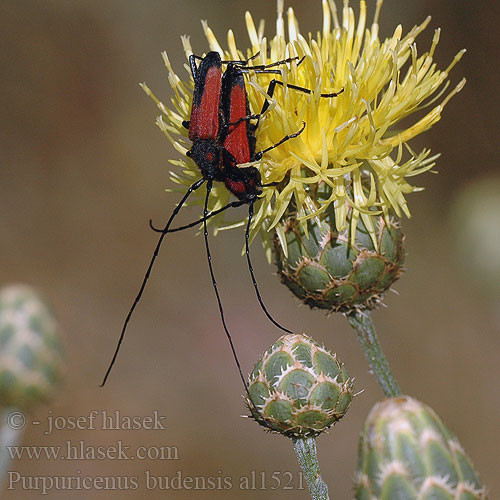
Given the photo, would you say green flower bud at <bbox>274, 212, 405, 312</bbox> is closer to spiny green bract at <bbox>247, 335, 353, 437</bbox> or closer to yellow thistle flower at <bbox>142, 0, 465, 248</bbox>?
yellow thistle flower at <bbox>142, 0, 465, 248</bbox>

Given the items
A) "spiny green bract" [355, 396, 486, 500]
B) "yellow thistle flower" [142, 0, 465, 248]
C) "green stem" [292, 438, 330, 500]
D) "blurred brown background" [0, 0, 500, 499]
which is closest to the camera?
"spiny green bract" [355, 396, 486, 500]

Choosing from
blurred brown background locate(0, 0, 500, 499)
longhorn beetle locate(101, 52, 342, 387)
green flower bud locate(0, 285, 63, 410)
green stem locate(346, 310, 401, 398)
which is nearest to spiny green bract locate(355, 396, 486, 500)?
green stem locate(346, 310, 401, 398)

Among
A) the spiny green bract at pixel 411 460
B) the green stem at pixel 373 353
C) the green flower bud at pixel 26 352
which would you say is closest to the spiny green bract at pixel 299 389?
the green stem at pixel 373 353

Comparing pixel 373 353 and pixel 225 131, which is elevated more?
pixel 225 131

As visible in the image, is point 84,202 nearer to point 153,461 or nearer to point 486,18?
point 153,461

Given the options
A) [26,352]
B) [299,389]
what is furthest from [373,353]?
[26,352]

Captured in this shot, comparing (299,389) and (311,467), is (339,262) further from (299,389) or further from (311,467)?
(311,467)
